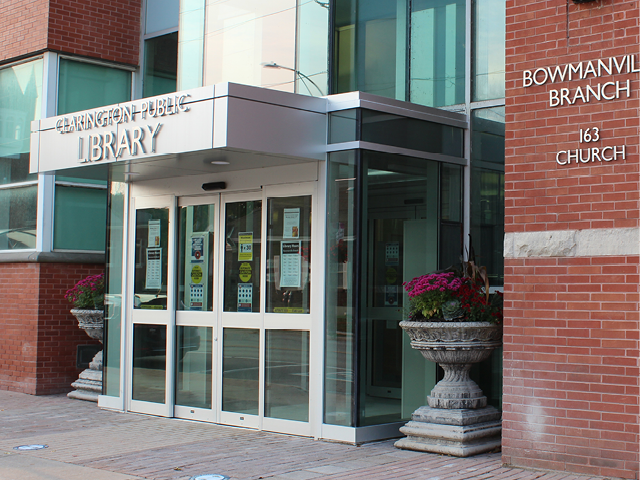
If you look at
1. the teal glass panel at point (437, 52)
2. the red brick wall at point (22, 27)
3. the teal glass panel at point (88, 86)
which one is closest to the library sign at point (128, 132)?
the teal glass panel at point (437, 52)

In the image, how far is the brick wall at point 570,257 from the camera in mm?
6098

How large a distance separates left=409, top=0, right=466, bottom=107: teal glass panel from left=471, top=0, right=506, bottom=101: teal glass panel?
0.15 meters

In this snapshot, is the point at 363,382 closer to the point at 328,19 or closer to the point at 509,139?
the point at 509,139

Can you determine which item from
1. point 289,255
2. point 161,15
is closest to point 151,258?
point 289,255

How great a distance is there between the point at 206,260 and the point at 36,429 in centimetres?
265

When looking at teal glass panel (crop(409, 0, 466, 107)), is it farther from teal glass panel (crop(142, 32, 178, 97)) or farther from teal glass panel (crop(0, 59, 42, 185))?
teal glass panel (crop(0, 59, 42, 185))

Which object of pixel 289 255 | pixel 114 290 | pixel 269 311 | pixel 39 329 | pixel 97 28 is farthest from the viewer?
pixel 97 28

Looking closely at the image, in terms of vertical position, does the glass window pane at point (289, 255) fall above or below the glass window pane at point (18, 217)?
below

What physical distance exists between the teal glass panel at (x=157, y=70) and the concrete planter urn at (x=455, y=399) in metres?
7.13

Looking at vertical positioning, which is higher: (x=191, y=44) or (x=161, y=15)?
(x=161, y=15)

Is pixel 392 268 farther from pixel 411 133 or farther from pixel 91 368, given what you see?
pixel 91 368

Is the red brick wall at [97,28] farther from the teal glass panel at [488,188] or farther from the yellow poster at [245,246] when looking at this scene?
the teal glass panel at [488,188]

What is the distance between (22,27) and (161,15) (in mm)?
2131

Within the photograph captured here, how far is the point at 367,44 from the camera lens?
30.5ft
